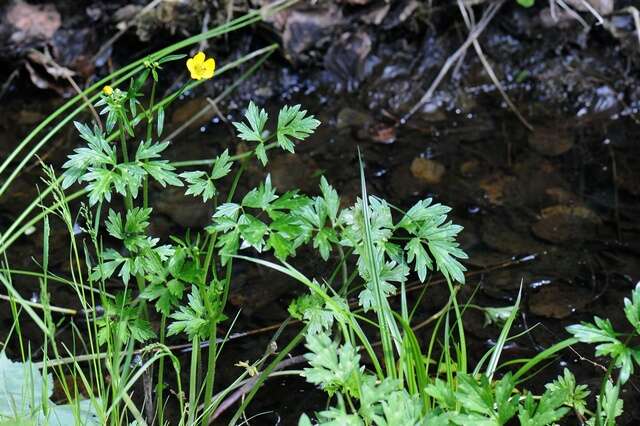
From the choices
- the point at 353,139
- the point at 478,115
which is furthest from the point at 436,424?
the point at 478,115

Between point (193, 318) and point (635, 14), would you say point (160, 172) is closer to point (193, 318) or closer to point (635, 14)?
point (193, 318)

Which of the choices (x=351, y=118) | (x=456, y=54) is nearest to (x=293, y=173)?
(x=351, y=118)

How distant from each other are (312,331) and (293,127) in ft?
1.26

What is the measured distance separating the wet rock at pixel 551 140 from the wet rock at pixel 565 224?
430mm

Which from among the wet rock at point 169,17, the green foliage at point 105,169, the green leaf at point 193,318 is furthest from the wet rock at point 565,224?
the wet rock at point 169,17

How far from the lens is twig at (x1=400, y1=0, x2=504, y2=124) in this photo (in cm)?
338

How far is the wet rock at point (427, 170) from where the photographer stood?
116 inches

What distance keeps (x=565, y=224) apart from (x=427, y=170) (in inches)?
22.7

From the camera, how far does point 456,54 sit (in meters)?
3.40

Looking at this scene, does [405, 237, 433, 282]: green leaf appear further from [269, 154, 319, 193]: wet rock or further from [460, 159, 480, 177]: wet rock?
[460, 159, 480, 177]: wet rock

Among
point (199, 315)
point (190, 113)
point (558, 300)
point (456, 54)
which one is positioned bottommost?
point (558, 300)

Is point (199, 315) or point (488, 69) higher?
point (199, 315)

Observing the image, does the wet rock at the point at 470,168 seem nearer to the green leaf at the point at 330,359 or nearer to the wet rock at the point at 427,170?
the wet rock at the point at 427,170

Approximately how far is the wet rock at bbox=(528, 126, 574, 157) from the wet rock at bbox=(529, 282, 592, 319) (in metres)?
0.89
